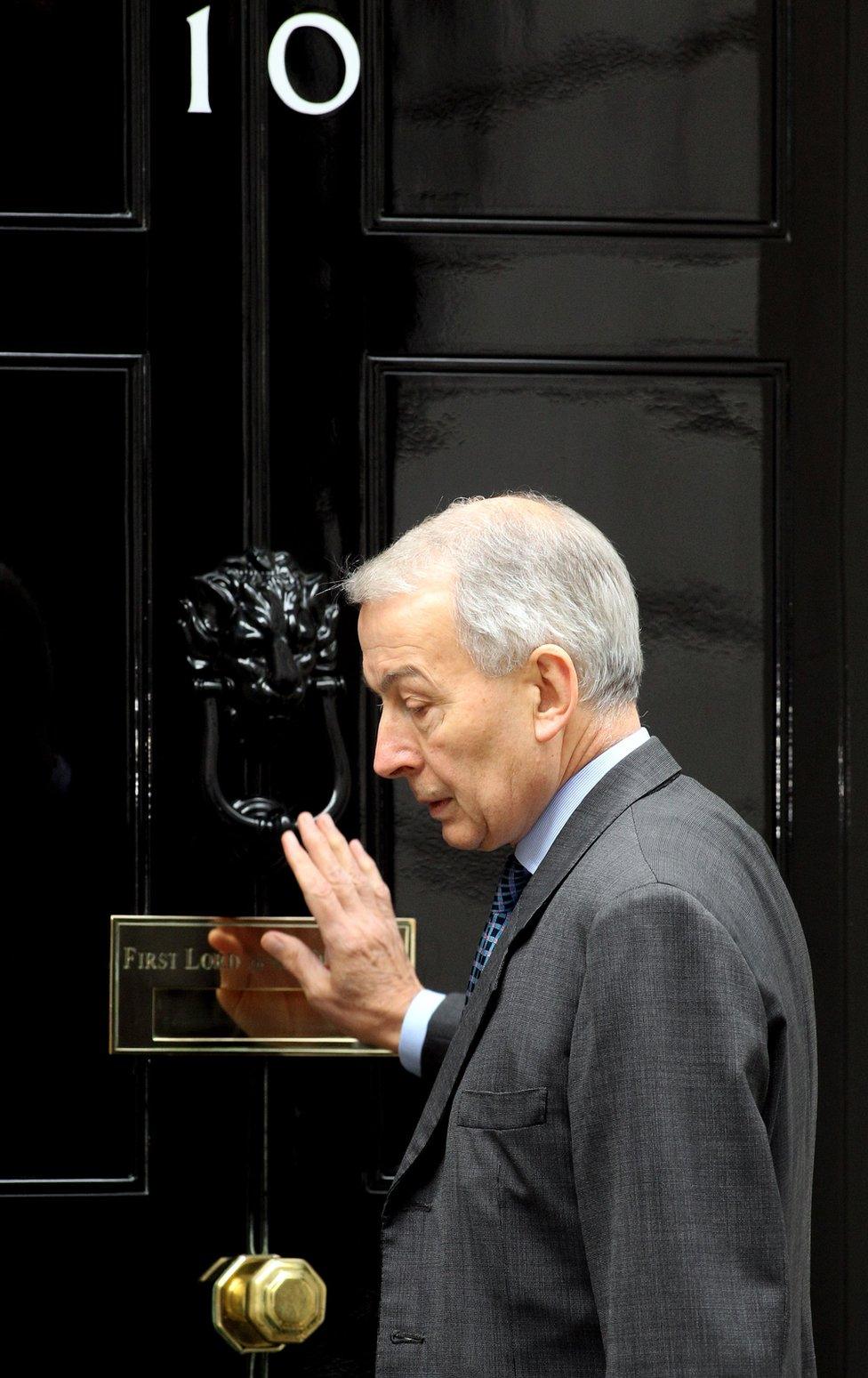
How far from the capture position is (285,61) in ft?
6.23

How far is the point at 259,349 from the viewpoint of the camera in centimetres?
190

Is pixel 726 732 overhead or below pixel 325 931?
overhead

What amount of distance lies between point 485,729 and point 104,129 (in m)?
0.94

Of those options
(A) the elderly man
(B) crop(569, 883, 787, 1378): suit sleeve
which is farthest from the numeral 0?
(B) crop(569, 883, 787, 1378): suit sleeve

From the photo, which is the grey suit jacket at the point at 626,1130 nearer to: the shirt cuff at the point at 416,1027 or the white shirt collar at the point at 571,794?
the white shirt collar at the point at 571,794

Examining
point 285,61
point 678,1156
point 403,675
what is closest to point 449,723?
point 403,675

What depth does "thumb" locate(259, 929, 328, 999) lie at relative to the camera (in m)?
1.81

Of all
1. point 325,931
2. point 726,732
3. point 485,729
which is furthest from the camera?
point 726,732

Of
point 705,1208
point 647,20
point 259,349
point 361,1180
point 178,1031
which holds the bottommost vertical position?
point 361,1180

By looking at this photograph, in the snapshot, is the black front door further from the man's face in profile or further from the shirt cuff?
the man's face in profile

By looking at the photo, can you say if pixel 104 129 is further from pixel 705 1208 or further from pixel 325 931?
pixel 705 1208

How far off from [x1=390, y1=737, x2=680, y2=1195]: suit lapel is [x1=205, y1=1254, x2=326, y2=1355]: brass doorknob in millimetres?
568

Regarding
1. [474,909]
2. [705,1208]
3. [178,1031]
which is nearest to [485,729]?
[705,1208]

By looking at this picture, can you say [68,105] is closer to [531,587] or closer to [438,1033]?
[531,587]
